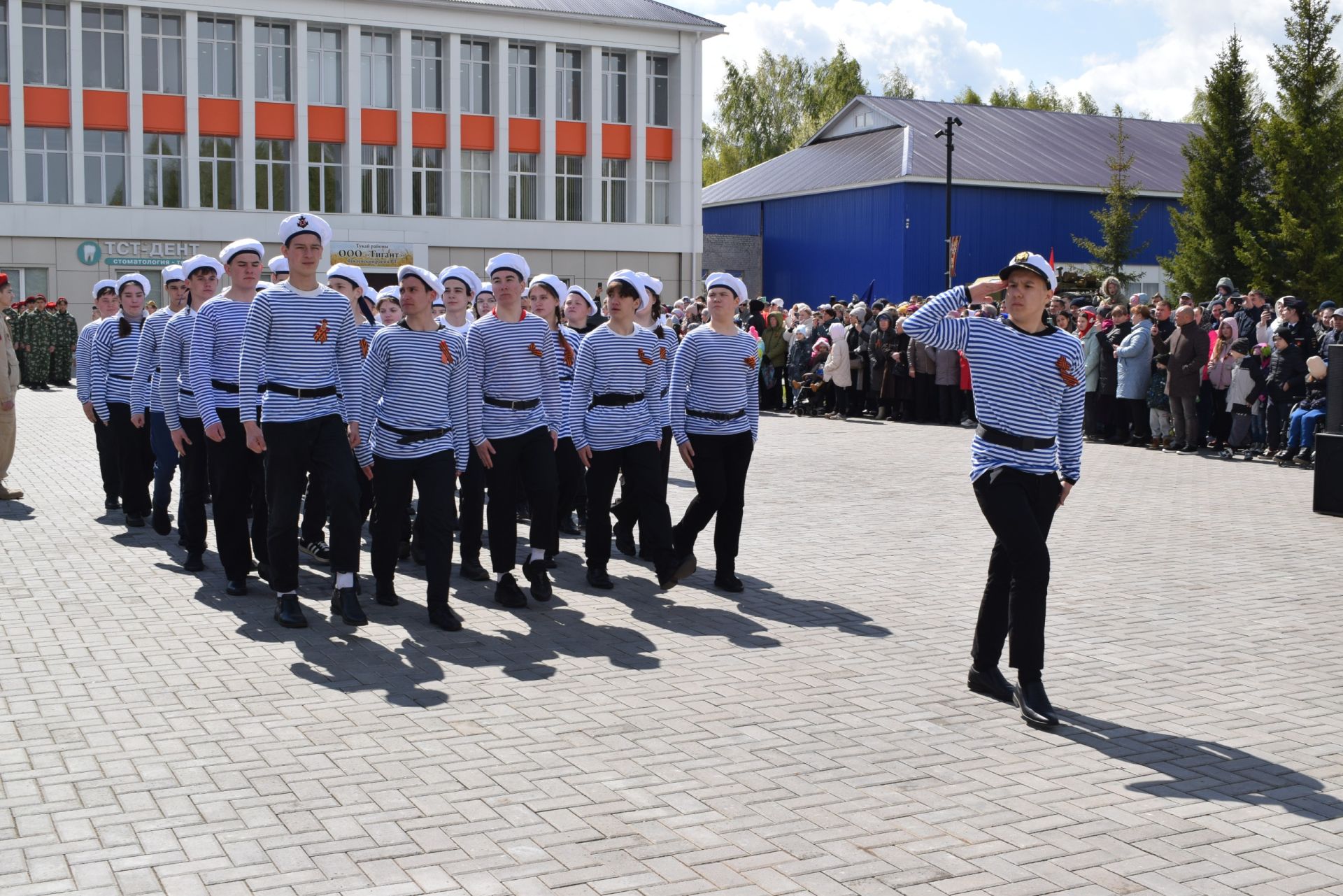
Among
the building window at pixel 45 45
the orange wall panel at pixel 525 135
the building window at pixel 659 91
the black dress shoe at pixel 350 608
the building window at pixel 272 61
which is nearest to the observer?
the black dress shoe at pixel 350 608

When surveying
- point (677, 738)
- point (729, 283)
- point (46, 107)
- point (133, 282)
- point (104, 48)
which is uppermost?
point (104, 48)

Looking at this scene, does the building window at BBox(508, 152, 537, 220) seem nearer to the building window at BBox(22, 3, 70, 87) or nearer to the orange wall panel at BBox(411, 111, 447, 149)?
the orange wall panel at BBox(411, 111, 447, 149)

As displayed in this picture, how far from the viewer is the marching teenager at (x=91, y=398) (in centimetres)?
1281

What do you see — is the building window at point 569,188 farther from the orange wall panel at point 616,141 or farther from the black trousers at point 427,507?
the black trousers at point 427,507

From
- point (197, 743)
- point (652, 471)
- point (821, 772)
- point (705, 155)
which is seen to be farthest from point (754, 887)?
point (705, 155)

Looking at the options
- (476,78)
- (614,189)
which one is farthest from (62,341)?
(614,189)

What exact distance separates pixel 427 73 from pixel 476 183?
413cm

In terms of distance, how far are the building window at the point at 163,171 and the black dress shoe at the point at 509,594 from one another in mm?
42920

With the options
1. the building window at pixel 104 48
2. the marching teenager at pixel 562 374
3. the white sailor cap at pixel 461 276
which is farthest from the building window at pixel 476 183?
the white sailor cap at pixel 461 276

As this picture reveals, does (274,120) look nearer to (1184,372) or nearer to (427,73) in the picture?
(427,73)

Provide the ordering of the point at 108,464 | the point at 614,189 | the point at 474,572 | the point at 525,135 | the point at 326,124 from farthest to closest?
the point at 614,189 < the point at 525,135 < the point at 326,124 < the point at 108,464 < the point at 474,572

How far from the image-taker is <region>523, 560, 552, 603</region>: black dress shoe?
9086 millimetres

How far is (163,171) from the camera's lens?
159ft

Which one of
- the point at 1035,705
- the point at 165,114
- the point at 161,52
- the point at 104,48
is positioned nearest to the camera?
the point at 1035,705
